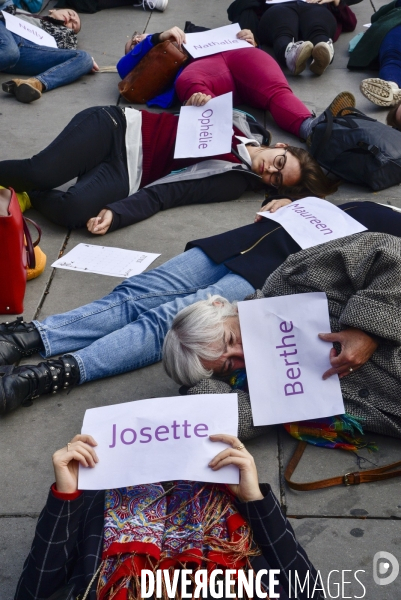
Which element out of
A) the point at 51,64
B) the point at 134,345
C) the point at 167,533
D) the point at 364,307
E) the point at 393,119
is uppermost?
the point at 364,307

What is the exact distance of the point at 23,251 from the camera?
341 centimetres

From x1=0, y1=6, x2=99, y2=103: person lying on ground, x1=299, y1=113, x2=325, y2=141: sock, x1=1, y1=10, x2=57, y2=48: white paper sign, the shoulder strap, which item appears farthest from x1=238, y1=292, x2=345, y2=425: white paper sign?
x1=1, y1=10, x2=57, y2=48: white paper sign

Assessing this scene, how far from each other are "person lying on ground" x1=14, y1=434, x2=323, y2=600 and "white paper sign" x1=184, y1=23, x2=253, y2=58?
4.01m

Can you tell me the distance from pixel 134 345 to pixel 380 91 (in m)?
3.28

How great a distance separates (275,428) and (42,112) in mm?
3665

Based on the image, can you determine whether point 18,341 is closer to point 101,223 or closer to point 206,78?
point 101,223

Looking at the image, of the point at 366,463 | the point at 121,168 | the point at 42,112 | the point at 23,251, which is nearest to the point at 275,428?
the point at 366,463

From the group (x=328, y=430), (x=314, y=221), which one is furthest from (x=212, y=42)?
(x=328, y=430)

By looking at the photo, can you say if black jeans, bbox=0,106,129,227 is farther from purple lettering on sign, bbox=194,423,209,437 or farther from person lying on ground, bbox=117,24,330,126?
purple lettering on sign, bbox=194,423,209,437

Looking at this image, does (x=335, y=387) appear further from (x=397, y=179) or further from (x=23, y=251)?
(x=397, y=179)

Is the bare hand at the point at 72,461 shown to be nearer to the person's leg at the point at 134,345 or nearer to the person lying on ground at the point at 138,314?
the person lying on ground at the point at 138,314

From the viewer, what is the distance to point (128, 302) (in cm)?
318

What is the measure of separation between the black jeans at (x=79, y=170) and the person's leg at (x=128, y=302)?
932 mm

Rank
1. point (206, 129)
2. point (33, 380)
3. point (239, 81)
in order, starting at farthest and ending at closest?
point (239, 81) → point (206, 129) → point (33, 380)
